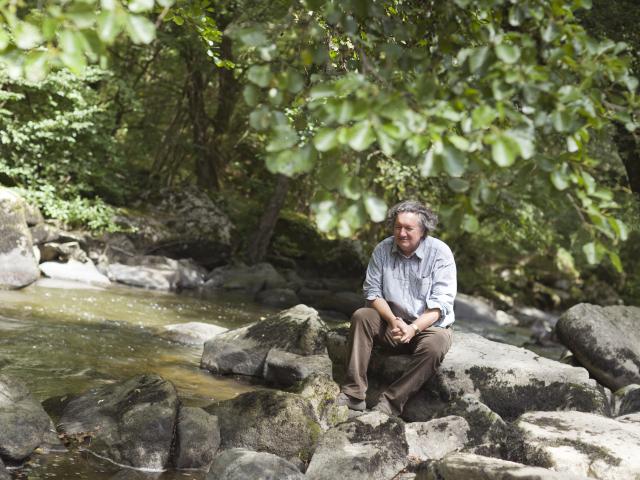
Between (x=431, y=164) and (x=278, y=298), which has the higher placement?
(x=431, y=164)

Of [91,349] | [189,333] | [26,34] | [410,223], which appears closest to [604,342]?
[410,223]

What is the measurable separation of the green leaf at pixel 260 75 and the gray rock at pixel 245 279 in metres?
12.6

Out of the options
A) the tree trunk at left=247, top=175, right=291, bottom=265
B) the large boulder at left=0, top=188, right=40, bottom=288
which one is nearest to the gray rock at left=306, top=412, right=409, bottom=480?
the large boulder at left=0, top=188, right=40, bottom=288

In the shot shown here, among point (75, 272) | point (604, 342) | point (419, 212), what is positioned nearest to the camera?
point (419, 212)

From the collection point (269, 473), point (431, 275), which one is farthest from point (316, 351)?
point (269, 473)

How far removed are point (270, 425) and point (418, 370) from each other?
1496 millimetres

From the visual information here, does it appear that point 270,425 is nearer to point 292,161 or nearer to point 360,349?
point 360,349

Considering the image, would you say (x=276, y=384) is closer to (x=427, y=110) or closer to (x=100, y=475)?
(x=100, y=475)

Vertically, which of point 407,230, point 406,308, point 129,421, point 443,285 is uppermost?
point 407,230

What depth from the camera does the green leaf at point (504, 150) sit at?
7.16 feet

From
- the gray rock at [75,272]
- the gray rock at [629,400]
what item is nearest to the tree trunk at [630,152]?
the gray rock at [629,400]

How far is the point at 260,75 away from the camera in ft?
7.98

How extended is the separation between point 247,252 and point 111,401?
12.9 meters

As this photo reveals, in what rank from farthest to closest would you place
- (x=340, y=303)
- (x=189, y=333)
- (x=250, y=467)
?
(x=340, y=303), (x=189, y=333), (x=250, y=467)
